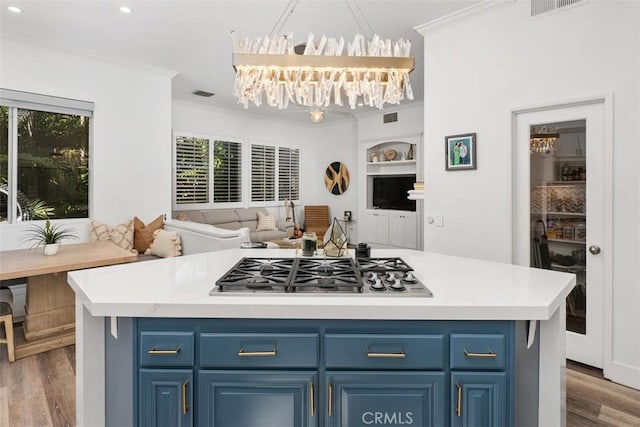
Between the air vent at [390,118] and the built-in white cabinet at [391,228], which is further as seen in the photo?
the air vent at [390,118]

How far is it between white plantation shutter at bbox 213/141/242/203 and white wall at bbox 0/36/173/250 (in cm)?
187

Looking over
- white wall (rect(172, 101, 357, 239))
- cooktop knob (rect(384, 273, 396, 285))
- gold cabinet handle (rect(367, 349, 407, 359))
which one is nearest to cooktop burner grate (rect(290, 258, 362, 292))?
cooktop knob (rect(384, 273, 396, 285))

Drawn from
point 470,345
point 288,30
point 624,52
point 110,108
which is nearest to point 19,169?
point 110,108

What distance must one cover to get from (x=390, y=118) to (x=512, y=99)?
4079mm

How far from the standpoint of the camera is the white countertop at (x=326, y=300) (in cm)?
134

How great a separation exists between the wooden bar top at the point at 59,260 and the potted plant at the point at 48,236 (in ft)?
0.24

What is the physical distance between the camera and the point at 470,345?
138cm

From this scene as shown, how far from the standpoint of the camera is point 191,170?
6.57 meters

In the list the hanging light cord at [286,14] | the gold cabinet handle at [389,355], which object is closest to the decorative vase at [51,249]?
the hanging light cord at [286,14]

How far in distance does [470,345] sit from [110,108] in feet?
15.8

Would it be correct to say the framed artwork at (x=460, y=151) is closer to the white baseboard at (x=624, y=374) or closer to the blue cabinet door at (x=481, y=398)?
the white baseboard at (x=624, y=374)

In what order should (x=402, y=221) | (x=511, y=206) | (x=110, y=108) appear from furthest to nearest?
(x=402, y=221), (x=110, y=108), (x=511, y=206)

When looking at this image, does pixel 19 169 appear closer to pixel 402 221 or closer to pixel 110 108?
pixel 110 108

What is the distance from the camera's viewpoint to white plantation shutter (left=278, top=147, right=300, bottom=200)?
8.05 metres
